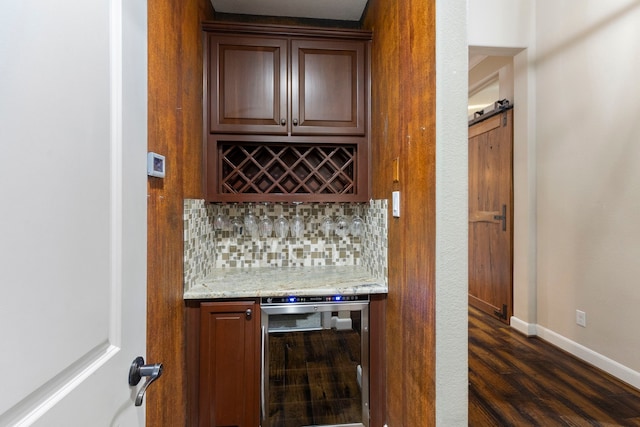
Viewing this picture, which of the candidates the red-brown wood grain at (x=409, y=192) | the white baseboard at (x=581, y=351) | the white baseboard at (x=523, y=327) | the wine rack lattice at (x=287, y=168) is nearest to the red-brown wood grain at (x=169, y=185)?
the wine rack lattice at (x=287, y=168)

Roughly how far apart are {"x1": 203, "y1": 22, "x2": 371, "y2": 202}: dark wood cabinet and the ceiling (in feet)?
0.88

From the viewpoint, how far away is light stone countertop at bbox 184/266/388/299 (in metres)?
1.70

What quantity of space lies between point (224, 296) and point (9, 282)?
4.43ft

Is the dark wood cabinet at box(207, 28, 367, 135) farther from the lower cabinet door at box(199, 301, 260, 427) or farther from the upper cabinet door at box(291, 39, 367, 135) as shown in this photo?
the lower cabinet door at box(199, 301, 260, 427)

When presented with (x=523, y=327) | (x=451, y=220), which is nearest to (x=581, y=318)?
(x=523, y=327)

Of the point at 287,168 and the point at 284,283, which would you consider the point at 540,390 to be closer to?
the point at 284,283

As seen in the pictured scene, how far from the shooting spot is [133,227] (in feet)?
2.38

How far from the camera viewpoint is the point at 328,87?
2.06m

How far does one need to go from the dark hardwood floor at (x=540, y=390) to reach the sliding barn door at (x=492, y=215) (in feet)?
2.47

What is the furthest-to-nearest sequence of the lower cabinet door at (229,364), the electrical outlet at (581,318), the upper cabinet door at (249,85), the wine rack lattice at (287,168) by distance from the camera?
the electrical outlet at (581,318) < the wine rack lattice at (287,168) < the upper cabinet door at (249,85) < the lower cabinet door at (229,364)

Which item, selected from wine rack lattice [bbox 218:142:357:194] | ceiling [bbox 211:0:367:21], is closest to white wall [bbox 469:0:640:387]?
ceiling [bbox 211:0:367:21]

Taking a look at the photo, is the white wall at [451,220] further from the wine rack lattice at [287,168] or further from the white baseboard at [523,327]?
the white baseboard at [523,327]

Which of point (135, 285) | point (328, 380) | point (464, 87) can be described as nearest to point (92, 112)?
Result: point (135, 285)

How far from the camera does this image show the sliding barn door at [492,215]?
3.30 metres
